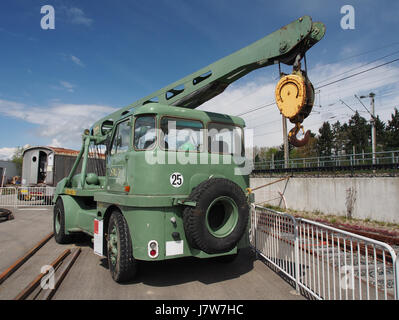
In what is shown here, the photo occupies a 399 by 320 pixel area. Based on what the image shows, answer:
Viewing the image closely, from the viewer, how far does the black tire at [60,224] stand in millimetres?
7344

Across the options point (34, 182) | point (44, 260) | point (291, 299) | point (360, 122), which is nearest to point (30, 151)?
point (34, 182)

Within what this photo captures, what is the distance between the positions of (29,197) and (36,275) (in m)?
13.5

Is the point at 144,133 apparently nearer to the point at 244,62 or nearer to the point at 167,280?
the point at 244,62

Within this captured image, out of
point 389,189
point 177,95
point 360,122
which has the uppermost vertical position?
point 360,122

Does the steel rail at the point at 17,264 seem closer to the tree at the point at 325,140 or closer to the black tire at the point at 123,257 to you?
Answer: the black tire at the point at 123,257

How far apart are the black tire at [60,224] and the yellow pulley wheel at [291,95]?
20.1 feet

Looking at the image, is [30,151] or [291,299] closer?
[291,299]

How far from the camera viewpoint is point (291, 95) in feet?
13.7

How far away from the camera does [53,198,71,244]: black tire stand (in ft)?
24.1

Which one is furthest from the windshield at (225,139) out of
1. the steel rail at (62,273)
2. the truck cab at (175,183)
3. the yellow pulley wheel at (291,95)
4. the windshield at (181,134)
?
the steel rail at (62,273)

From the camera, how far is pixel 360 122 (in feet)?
174

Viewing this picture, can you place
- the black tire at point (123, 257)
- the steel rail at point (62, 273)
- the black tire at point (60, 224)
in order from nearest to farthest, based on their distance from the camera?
1. the steel rail at point (62, 273)
2. the black tire at point (123, 257)
3. the black tire at point (60, 224)
